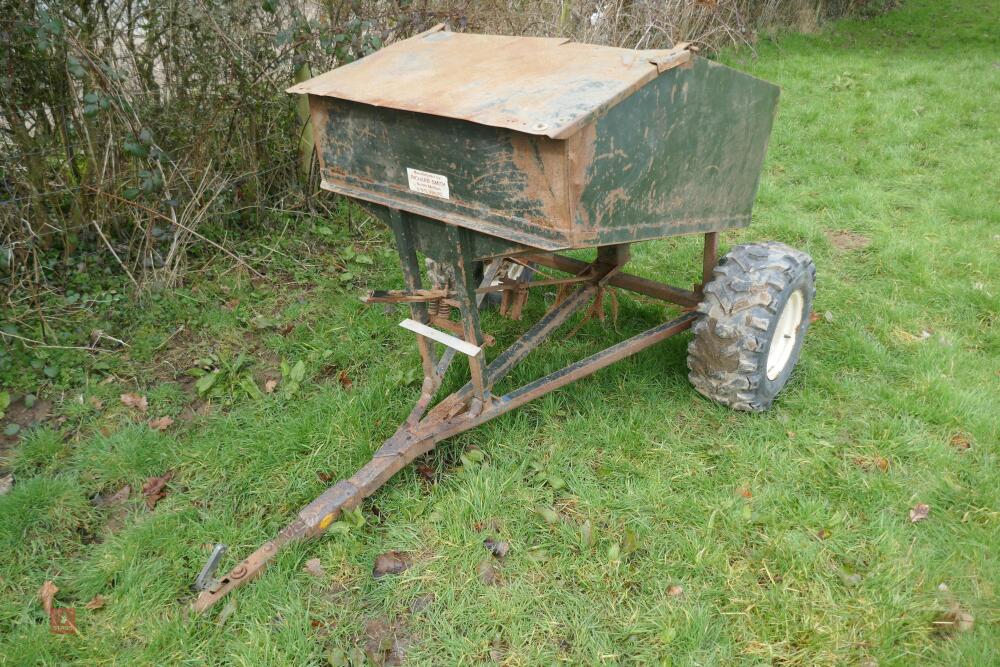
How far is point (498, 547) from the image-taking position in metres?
2.68

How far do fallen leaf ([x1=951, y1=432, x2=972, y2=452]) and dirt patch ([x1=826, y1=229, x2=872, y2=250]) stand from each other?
207 centimetres

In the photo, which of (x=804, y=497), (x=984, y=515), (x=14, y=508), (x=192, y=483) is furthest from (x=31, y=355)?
(x=984, y=515)

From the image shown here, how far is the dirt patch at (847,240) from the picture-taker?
4949 mm

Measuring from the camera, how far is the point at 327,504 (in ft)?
8.63

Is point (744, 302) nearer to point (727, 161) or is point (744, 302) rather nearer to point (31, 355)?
point (727, 161)

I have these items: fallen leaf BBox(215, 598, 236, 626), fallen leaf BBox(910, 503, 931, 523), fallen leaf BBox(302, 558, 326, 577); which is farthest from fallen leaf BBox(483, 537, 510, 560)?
fallen leaf BBox(910, 503, 931, 523)

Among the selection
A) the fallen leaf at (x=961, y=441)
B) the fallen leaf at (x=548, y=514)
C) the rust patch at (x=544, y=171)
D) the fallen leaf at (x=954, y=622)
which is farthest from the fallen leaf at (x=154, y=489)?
the fallen leaf at (x=961, y=441)

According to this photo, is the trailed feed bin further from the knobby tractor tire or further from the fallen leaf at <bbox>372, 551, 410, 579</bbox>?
the fallen leaf at <bbox>372, 551, 410, 579</bbox>

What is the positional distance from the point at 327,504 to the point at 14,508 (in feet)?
4.27

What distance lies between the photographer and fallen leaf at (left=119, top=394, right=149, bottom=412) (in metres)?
3.45

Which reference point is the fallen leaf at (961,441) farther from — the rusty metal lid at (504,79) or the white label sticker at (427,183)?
the white label sticker at (427,183)

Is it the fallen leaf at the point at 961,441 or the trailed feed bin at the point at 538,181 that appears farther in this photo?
the fallen leaf at the point at 961,441

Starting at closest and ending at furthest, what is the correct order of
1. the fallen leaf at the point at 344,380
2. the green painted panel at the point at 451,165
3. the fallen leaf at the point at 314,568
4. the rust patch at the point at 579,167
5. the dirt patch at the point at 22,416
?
the rust patch at the point at 579,167 < the green painted panel at the point at 451,165 < the fallen leaf at the point at 314,568 < the dirt patch at the point at 22,416 < the fallen leaf at the point at 344,380

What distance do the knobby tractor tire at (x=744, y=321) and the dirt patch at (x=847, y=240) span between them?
74.7 inches
